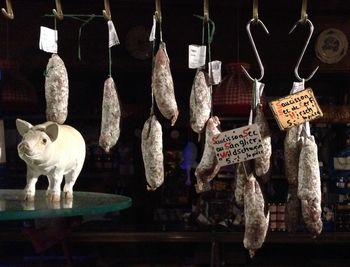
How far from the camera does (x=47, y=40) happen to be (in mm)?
2023

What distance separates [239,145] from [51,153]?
0.69m

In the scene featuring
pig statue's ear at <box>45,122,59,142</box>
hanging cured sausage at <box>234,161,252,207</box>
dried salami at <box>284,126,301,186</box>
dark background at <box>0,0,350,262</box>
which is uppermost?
dark background at <box>0,0,350,262</box>

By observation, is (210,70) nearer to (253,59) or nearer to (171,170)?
(253,59)

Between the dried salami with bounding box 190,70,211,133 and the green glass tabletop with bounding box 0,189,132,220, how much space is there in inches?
17.0

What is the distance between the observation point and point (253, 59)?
4621mm

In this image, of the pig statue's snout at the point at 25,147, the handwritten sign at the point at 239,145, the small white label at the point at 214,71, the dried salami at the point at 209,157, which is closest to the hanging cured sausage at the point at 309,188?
the handwritten sign at the point at 239,145

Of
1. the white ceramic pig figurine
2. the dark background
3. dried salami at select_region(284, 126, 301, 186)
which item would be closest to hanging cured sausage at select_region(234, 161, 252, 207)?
dried salami at select_region(284, 126, 301, 186)

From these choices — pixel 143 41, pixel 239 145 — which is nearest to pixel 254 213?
pixel 239 145

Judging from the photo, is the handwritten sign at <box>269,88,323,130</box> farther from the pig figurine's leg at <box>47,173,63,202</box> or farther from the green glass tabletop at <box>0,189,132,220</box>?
the pig figurine's leg at <box>47,173,63,202</box>

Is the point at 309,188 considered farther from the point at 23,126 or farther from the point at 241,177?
the point at 23,126

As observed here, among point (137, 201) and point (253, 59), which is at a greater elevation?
point (253, 59)

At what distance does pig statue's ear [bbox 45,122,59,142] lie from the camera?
186 centimetres

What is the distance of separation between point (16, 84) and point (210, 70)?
2127 millimetres

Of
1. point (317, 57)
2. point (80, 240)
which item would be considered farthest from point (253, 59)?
point (80, 240)
